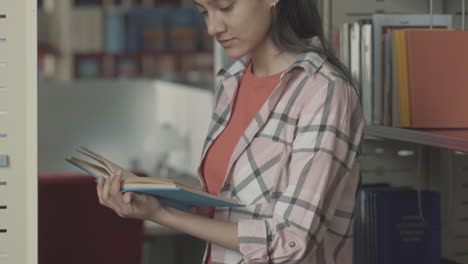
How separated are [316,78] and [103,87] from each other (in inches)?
133

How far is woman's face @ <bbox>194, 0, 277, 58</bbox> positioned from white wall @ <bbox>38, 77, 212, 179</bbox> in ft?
9.50

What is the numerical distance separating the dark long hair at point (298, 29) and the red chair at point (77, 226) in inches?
77.6

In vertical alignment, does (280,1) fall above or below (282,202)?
above

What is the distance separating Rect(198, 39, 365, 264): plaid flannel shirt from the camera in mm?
1567

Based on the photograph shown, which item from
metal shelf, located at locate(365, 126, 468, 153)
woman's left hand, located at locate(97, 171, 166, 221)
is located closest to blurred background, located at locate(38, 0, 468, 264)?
metal shelf, located at locate(365, 126, 468, 153)

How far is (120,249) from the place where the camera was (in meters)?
3.64

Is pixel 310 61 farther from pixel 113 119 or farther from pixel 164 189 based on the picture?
pixel 113 119

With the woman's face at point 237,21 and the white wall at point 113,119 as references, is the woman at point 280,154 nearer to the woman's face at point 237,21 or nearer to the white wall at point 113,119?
the woman's face at point 237,21

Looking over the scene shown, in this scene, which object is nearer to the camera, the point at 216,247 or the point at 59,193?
the point at 216,247

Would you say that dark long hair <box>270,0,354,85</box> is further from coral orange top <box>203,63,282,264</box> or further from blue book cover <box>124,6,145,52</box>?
blue book cover <box>124,6,145,52</box>

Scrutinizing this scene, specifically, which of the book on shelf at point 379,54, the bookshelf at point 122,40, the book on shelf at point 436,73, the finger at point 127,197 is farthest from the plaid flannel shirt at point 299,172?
the bookshelf at point 122,40

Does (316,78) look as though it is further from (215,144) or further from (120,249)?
(120,249)

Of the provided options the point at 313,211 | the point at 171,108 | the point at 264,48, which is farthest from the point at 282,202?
the point at 171,108

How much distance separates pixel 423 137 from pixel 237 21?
0.64m
